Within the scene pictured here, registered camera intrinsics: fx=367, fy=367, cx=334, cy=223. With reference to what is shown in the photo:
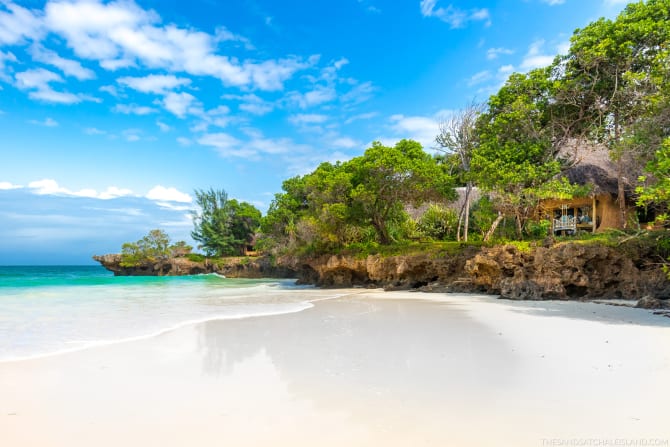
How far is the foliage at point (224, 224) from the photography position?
4200 centimetres

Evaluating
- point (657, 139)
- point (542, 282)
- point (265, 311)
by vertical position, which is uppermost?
point (657, 139)

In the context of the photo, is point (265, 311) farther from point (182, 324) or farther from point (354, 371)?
point (354, 371)

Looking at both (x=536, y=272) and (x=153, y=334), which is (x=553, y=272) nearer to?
(x=536, y=272)

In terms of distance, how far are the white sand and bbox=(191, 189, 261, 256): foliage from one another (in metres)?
36.4

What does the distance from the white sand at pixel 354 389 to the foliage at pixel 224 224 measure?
36434 millimetres

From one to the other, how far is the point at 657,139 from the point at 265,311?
1085cm

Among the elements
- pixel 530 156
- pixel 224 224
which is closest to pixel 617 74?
pixel 530 156

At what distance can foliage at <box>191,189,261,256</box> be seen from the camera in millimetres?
42000

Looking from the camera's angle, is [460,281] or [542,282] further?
[460,281]

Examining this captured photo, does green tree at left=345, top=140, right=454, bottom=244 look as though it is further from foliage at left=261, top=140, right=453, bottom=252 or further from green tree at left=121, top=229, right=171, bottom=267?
green tree at left=121, top=229, right=171, bottom=267

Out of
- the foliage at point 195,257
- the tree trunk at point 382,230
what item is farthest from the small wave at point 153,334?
the foliage at point 195,257

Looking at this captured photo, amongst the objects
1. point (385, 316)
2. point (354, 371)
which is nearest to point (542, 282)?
point (385, 316)

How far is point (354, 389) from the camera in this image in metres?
3.80

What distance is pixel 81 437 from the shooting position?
9.55 ft
